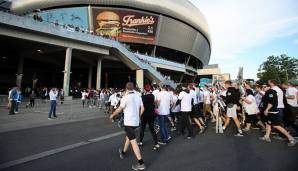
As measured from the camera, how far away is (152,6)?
47000 millimetres

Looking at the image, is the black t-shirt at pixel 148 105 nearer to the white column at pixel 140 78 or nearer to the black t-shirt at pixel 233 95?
the black t-shirt at pixel 233 95

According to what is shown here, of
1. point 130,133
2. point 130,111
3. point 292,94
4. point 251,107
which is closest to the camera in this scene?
point 130,133

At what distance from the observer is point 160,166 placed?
4.93m

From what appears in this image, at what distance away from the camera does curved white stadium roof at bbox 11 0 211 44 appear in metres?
45.6

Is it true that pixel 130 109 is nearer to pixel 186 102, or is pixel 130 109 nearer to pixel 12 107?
pixel 186 102

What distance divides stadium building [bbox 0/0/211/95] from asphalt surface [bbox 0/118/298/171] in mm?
19712

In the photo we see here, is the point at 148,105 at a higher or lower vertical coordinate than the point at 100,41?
lower

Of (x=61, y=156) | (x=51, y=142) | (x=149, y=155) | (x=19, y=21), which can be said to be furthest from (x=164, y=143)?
(x=19, y=21)

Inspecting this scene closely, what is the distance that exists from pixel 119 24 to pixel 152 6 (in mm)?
7962

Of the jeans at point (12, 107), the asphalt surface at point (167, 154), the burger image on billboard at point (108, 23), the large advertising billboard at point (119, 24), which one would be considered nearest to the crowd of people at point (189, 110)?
the asphalt surface at point (167, 154)

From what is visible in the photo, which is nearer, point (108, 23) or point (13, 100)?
point (13, 100)

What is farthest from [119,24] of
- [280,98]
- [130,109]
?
[130,109]

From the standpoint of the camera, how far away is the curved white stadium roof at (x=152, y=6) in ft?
150

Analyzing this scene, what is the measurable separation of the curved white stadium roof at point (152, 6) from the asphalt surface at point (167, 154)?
41.3 metres
